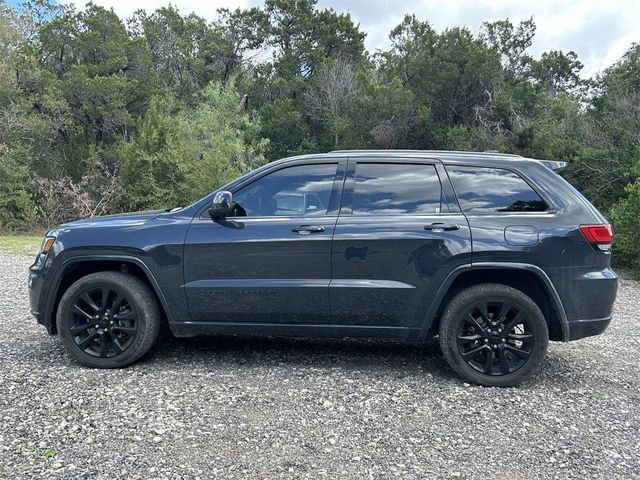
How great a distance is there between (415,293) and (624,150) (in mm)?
17808

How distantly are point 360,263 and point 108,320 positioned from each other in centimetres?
216

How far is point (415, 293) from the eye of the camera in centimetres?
398

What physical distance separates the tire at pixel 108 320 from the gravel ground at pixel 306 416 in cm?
17

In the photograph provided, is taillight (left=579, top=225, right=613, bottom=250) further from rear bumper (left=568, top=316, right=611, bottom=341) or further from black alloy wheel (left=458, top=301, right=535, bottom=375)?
black alloy wheel (left=458, top=301, right=535, bottom=375)

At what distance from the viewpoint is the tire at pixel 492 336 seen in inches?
156

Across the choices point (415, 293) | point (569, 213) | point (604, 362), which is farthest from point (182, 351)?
point (604, 362)

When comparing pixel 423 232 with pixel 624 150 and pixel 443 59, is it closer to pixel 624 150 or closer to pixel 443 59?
pixel 624 150

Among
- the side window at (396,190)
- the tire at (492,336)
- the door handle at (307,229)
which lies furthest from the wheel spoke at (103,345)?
the tire at (492,336)

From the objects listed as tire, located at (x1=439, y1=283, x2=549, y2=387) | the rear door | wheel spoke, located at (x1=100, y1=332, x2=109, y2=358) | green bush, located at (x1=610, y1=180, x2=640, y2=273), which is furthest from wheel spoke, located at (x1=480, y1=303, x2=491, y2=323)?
green bush, located at (x1=610, y1=180, x2=640, y2=273)

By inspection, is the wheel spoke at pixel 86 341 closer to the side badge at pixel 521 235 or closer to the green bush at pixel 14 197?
the side badge at pixel 521 235

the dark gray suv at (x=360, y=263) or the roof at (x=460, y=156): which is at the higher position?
the roof at (x=460, y=156)

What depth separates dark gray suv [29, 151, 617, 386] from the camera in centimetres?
393

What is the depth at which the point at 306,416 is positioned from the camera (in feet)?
11.3

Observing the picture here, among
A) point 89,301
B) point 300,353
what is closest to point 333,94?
point 300,353
